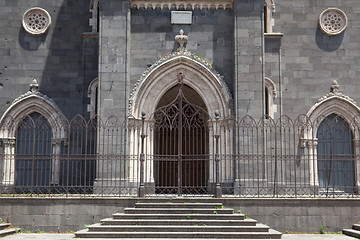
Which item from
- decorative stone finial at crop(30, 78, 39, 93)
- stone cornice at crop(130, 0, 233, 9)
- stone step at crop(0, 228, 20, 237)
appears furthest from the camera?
decorative stone finial at crop(30, 78, 39, 93)

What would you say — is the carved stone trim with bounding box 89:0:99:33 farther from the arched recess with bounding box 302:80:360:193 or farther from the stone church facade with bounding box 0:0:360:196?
the arched recess with bounding box 302:80:360:193

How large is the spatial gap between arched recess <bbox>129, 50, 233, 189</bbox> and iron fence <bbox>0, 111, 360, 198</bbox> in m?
0.09

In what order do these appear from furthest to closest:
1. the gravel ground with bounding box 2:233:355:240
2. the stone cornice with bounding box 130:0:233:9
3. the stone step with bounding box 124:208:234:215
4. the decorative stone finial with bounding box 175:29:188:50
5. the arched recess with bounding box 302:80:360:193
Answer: the arched recess with bounding box 302:80:360:193 < the stone cornice with bounding box 130:0:233:9 < the decorative stone finial with bounding box 175:29:188:50 < the stone step with bounding box 124:208:234:215 < the gravel ground with bounding box 2:233:355:240

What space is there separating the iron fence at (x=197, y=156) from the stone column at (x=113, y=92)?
0.15 feet

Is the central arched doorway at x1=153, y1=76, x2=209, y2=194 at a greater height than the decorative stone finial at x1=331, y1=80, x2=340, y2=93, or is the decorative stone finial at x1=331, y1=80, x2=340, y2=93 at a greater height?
the decorative stone finial at x1=331, y1=80, x2=340, y2=93

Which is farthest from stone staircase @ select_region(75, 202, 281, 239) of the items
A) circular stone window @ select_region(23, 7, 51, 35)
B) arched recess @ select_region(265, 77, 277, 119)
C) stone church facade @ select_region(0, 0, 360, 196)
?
circular stone window @ select_region(23, 7, 51, 35)

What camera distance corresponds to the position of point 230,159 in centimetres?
1877

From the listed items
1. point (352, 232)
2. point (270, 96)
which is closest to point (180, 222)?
point (352, 232)

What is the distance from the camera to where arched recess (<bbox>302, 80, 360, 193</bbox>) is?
21.3 metres

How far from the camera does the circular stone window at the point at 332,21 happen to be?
22.0 meters

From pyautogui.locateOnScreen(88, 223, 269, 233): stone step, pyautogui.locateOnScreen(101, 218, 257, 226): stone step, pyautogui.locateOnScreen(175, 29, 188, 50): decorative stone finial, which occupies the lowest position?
pyautogui.locateOnScreen(88, 223, 269, 233): stone step

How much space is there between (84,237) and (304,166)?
31.8ft

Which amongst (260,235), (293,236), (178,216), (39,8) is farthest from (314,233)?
(39,8)

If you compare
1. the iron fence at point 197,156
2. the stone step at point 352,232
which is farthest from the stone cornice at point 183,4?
the stone step at point 352,232
